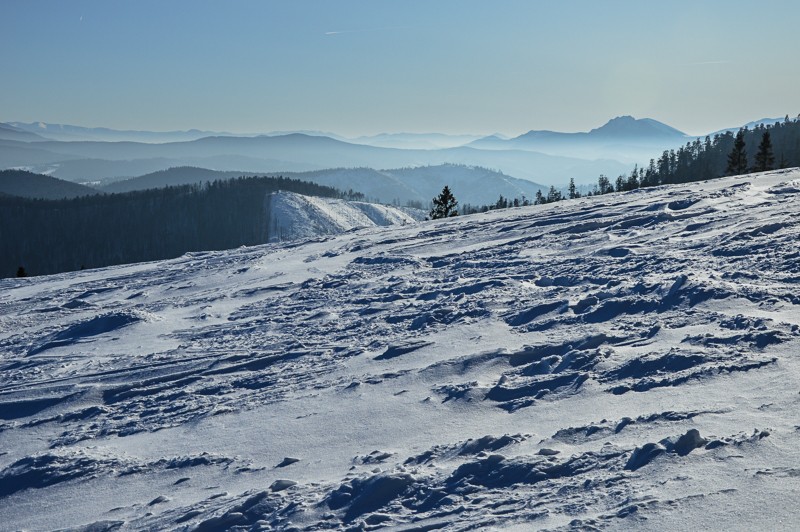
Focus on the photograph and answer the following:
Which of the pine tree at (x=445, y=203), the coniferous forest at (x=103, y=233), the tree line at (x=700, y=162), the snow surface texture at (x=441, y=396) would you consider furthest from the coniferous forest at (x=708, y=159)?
the coniferous forest at (x=103, y=233)

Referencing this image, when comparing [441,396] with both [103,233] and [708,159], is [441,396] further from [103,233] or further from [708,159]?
[103,233]

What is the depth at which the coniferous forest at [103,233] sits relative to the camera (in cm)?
16888

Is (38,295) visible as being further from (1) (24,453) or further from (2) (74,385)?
(1) (24,453)

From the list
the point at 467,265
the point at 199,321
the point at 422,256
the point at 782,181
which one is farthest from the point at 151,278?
the point at 782,181

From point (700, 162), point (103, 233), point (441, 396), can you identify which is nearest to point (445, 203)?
point (441, 396)

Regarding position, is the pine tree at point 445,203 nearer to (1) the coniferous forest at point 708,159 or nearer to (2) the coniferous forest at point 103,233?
(1) the coniferous forest at point 708,159

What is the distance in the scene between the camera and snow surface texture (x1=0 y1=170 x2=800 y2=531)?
23.4 feet

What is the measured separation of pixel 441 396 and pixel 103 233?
193 meters

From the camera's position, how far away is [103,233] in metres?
180

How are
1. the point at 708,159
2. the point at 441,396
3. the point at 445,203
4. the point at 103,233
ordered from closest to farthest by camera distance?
1. the point at 441,396
2. the point at 445,203
3. the point at 708,159
4. the point at 103,233

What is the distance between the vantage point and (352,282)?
66.5 feet

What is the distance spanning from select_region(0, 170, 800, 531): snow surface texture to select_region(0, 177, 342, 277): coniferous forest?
16135 cm

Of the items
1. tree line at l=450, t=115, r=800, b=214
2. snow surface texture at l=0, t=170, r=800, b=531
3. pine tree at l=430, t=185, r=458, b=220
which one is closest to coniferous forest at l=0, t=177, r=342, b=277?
tree line at l=450, t=115, r=800, b=214

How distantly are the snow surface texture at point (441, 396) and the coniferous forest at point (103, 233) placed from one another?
16135 cm
